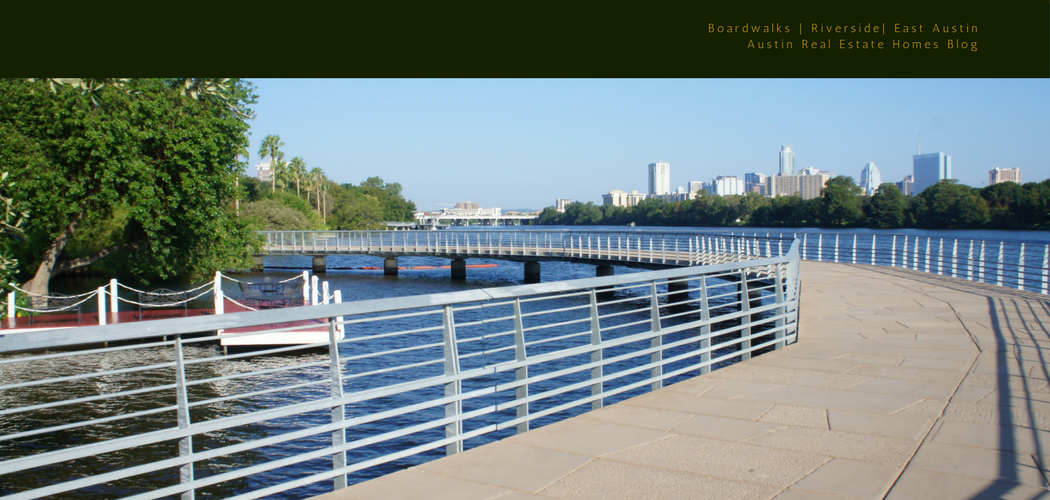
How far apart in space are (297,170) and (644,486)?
100693 mm

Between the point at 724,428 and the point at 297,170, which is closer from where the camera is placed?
the point at 724,428

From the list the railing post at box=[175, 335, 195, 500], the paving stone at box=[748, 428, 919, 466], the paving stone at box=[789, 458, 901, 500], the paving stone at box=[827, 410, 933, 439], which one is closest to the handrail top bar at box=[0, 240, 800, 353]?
the railing post at box=[175, 335, 195, 500]

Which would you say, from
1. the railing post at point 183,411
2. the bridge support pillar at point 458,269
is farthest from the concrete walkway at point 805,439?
the bridge support pillar at point 458,269

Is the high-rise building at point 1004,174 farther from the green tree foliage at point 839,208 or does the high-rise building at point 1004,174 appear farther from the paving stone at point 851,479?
the paving stone at point 851,479

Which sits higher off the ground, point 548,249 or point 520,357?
point 520,357

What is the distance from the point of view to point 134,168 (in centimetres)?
2516

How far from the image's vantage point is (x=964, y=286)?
58.4 feet

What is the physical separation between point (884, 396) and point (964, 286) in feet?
45.2

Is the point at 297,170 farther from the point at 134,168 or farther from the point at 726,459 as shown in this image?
the point at 726,459

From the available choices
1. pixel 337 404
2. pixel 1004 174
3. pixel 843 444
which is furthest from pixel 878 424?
pixel 1004 174

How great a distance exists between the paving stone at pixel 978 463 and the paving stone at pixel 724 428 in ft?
3.40
